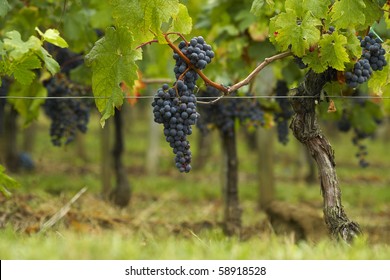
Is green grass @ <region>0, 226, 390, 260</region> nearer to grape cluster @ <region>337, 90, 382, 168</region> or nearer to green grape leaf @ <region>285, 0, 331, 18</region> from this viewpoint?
green grape leaf @ <region>285, 0, 331, 18</region>

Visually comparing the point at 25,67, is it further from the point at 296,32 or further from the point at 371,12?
the point at 371,12

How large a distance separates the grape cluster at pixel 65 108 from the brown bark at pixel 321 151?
2.91 m

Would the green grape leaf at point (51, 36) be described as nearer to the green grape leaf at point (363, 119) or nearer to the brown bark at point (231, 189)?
the brown bark at point (231, 189)

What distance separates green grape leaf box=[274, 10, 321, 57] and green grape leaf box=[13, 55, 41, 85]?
1564mm

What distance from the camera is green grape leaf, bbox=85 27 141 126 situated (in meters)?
3.94

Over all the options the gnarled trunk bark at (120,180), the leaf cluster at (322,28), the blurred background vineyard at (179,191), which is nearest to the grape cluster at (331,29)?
the leaf cluster at (322,28)

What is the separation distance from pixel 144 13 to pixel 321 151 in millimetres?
1480

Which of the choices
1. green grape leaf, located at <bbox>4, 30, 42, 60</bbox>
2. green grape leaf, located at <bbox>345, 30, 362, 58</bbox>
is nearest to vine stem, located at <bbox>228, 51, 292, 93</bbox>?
green grape leaf, located at <bbox>345, 30, 362, 58</bbox>

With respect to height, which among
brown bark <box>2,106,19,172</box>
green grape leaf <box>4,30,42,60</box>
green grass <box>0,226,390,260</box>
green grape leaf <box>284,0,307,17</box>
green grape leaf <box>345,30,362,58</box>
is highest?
brown bark <box>2,106,19,172</box>

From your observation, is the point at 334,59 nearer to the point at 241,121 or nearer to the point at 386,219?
the point at 241,121

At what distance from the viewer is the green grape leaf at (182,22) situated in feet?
13.4

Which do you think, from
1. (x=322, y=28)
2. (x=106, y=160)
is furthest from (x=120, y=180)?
(x=322, y=28)

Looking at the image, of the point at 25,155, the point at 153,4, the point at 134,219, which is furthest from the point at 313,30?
the point at 25,155

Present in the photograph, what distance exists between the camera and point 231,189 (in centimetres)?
709
